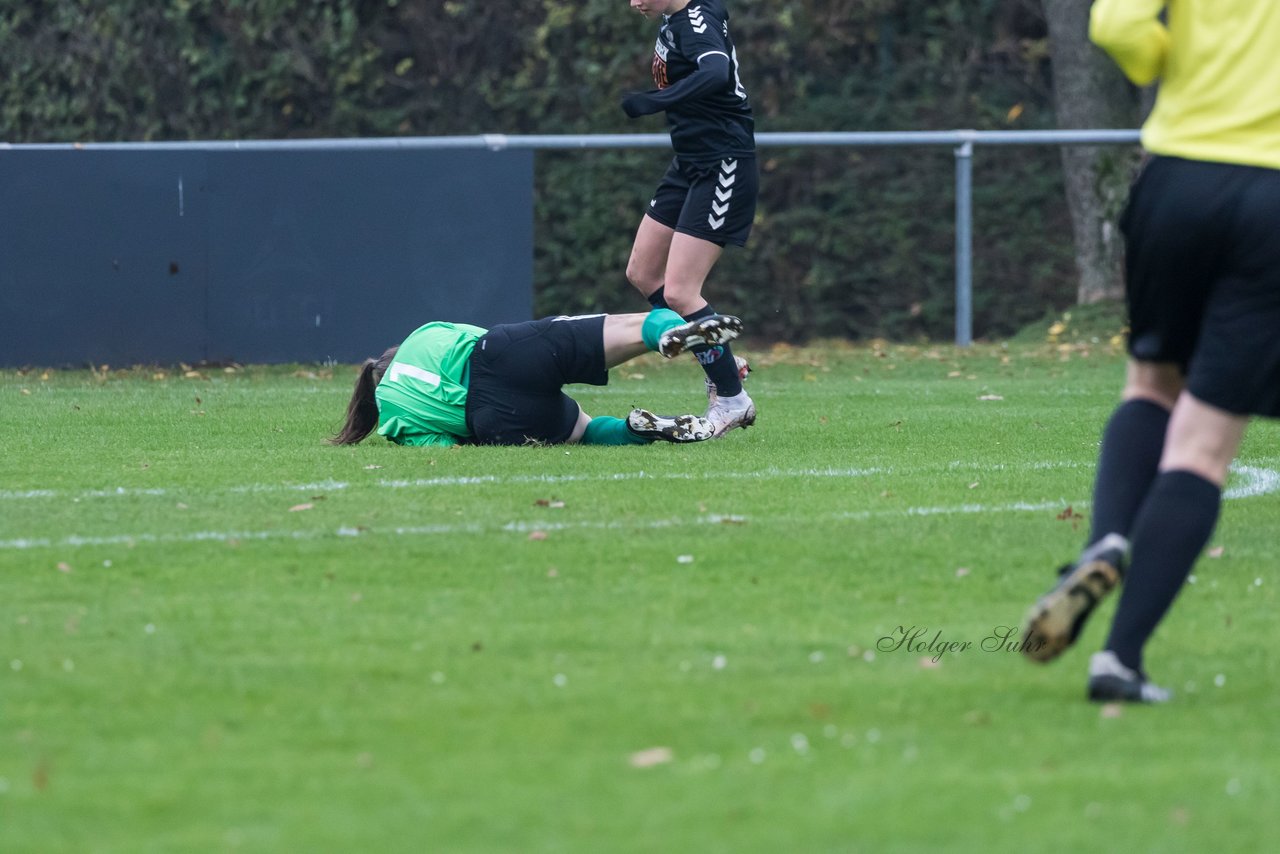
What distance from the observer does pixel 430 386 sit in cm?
791

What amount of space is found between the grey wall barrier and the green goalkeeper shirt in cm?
547

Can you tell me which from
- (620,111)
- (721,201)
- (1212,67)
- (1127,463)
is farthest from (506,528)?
(620,111)

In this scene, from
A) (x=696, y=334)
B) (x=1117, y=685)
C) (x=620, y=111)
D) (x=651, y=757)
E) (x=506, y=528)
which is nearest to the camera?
(x=651, y=757)

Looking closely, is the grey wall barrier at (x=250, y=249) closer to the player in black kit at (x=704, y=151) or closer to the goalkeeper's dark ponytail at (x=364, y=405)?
the player in black kit at (x=704, y=151)

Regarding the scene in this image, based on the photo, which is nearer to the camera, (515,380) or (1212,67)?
(1212,67)

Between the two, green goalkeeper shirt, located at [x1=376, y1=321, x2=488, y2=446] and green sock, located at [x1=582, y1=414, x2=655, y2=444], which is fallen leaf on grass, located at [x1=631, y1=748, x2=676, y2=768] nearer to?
green goalkeeper shirt, located at [x1=376, y1=321, x2=488, y2=446]

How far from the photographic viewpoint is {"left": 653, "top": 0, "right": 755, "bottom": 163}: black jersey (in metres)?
8.64

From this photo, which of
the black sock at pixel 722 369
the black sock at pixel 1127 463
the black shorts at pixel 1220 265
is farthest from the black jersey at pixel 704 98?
the black shorts at pixel 1220 265

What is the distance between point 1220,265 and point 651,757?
1.44 metres

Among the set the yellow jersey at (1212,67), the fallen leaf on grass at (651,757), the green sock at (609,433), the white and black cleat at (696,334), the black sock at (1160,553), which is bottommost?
the green sock at (609,433)

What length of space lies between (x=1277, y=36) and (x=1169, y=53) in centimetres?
20

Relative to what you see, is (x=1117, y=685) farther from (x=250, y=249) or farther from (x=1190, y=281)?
(x=250, y=249)

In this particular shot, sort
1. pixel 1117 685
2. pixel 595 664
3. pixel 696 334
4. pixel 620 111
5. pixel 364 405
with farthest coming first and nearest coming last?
pixel 620 111 < pixel 364 405 < pixel 696 334 < pixel 595 664 < pixel 1117 685

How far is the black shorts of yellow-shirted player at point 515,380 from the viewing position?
771cm
